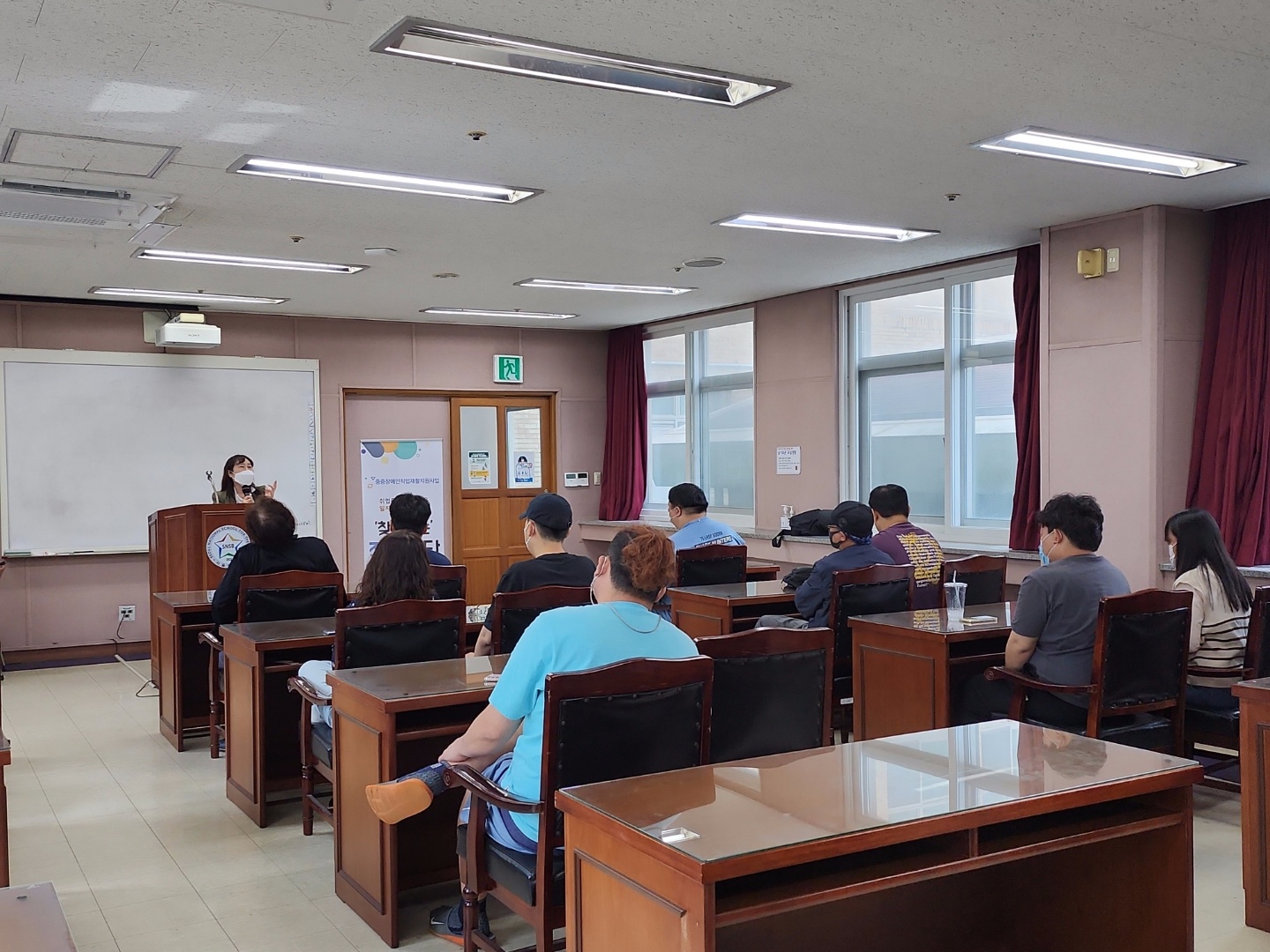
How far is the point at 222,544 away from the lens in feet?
20.9

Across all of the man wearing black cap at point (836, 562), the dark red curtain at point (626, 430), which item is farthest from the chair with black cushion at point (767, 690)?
the dark red curtain at point (626, 430)

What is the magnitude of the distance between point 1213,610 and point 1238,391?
1.85 m

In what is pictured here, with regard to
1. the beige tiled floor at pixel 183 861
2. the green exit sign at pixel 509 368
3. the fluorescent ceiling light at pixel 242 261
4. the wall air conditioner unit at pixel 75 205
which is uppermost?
the fluorescent ceiling light at pixel 242 261

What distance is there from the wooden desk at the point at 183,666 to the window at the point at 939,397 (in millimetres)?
4488

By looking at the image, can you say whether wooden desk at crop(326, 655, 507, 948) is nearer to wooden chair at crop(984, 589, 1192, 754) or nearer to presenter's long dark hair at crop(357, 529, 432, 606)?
presenter's long dark hair at crop(357, 529, 432, 606)

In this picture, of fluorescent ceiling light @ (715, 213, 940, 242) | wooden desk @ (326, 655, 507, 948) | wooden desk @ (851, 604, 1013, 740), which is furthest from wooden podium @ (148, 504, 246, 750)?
fluorescent ceiling light @ (715, 213, 940, 242)

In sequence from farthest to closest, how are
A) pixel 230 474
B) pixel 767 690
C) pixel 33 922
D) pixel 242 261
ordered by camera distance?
pixel 230 474
pixel 242 261
pixel 767 690
pixel 33 922

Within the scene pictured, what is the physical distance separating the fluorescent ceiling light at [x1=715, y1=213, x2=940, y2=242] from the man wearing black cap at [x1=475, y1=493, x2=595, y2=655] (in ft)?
7.32

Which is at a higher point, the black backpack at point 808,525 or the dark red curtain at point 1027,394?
the dark red curtain at point 1027,394

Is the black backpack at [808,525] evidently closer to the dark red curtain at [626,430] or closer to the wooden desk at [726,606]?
the wooden desk at [726,606]

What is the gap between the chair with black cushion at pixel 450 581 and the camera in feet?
15.5

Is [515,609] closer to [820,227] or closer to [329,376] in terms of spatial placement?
[820,227]

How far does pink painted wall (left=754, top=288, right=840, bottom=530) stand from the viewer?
8000 mm

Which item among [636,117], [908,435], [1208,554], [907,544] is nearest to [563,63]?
[636,117]
